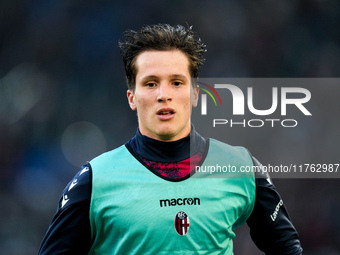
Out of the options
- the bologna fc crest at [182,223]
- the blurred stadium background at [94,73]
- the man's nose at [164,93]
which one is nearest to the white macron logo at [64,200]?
the bologna fc crest at [182,223]

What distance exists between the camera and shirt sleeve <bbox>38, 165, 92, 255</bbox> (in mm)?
2297

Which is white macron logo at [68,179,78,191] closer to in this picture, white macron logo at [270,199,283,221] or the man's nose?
the man's nose

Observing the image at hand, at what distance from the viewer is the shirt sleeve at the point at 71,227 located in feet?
7.54

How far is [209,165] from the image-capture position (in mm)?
2545

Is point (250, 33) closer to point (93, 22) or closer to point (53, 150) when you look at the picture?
point (93, 22)

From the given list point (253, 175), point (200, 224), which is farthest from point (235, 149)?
point (200, 224)

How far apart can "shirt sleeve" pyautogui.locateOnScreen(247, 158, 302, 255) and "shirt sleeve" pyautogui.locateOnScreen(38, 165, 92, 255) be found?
88 cm

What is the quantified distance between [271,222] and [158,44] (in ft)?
3.60

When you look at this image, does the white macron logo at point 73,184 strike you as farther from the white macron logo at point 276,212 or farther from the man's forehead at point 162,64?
the white macron logo at point 276,212

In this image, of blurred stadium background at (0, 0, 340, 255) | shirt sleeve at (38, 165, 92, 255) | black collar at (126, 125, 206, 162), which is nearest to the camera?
shirt sleeve at (38, 165, 92, 255)

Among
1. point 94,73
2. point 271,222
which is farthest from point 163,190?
point 94,73

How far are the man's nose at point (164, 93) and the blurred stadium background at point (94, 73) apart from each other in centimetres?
458

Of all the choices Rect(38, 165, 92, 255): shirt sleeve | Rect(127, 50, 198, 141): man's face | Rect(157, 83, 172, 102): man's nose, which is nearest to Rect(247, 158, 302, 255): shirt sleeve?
Rect(127, 50, 198, 141): man's face

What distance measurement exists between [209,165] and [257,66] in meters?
4.69
